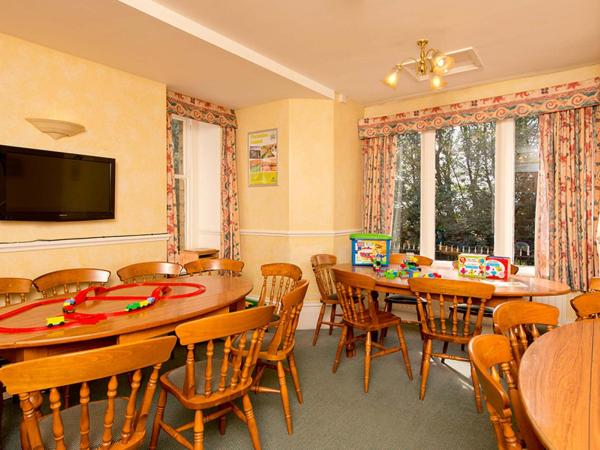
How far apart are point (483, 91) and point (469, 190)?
111cm

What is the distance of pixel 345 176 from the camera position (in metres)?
4.73

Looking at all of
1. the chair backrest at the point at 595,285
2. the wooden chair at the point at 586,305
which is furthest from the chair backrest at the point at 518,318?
the chair backrest at the point at 595,285

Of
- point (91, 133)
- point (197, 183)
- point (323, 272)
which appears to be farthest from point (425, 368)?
point (197, 183)

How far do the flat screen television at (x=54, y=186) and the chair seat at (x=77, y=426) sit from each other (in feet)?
6.39

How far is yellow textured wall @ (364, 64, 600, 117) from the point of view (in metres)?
3.72

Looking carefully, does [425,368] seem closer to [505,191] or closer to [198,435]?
[198,435]

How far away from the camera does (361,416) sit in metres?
2.45

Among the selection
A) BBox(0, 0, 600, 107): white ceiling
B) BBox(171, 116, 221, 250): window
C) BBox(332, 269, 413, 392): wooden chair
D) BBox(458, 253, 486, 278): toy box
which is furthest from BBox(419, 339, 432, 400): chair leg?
BBox(171, 116, 221, 250): window

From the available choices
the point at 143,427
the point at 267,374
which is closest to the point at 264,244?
the point at 267,374

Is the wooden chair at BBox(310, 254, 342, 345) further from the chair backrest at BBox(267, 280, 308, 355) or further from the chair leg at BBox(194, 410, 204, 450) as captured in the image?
the chair leg at BBox(194, 410, 204, 450)

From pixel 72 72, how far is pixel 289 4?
1968mm

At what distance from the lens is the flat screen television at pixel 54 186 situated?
2.85 meters

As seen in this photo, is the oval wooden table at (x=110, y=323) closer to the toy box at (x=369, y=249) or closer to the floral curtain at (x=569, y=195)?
the toy box at (x=369, y=249)

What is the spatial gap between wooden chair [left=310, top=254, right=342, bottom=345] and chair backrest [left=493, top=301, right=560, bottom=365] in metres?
1.95
